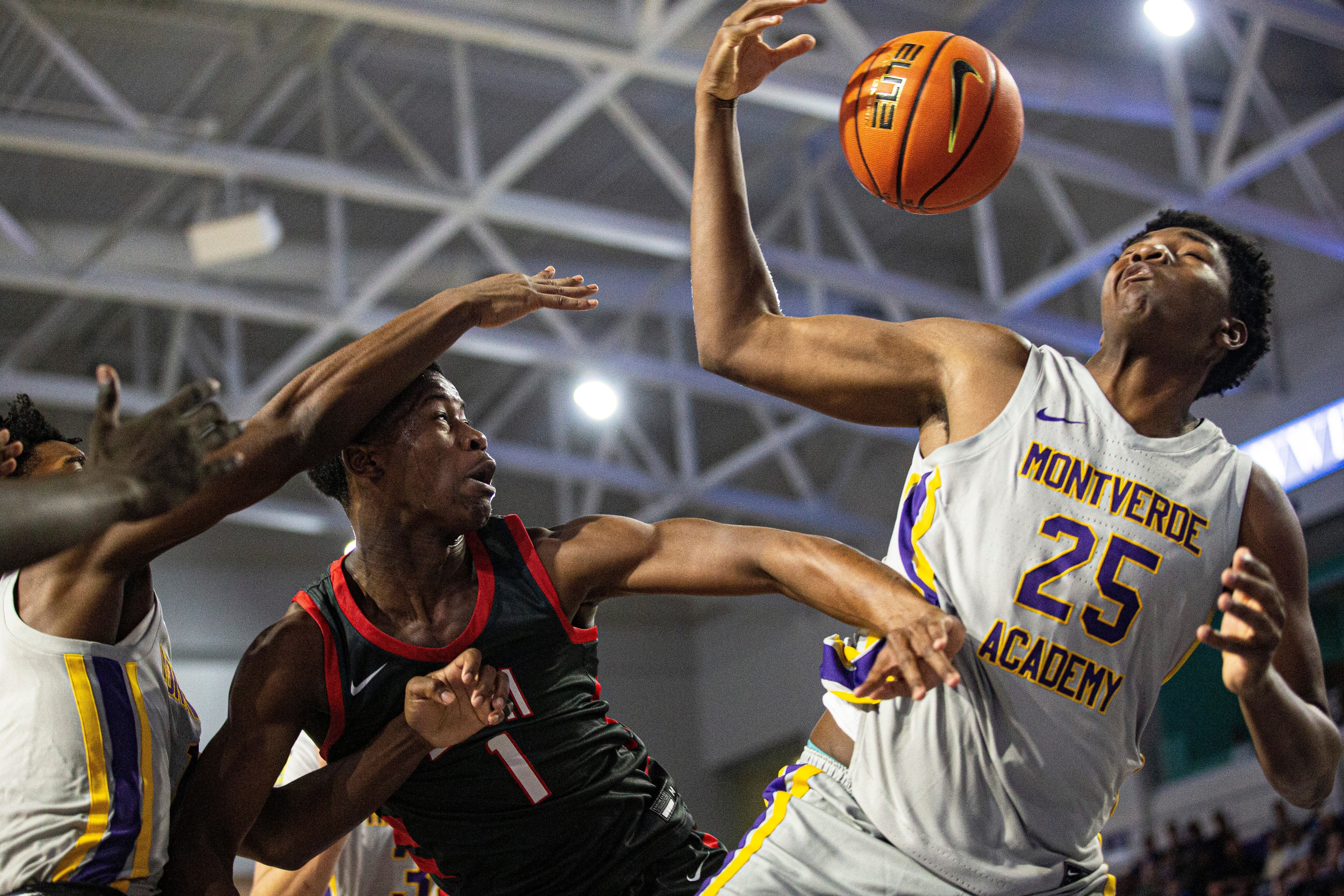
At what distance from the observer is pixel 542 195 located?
552 inches

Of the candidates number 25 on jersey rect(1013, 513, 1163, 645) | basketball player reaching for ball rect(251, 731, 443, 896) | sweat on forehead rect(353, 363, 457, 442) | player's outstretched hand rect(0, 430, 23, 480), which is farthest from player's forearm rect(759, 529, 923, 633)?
basketball player reaching for ball rect(251, 731, 443, 896)

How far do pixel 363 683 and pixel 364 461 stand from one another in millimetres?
556

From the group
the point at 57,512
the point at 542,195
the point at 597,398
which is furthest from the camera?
the point at 542,195

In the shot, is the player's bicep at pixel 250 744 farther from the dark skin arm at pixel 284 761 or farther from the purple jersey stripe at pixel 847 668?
the purple jersey stripe at pixel 847 668

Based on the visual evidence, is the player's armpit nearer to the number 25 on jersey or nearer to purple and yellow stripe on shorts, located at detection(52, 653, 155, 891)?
purple and yellow stripe on shorts, located at detection(52, 653, 155, 891)

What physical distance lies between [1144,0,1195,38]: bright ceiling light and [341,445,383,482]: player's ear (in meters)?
7.03

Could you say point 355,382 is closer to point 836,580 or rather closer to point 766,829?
point 836,580

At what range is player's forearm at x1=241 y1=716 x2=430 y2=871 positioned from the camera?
3.18 m

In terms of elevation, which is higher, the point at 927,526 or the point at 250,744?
the point at 927,526

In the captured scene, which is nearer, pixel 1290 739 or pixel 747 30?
pixel 1290 739

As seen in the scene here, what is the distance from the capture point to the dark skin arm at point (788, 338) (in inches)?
112

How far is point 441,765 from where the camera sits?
10.8 ft

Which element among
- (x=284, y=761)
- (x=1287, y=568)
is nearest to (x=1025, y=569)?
(x=1287, y=568)

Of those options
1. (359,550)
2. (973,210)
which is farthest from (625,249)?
(359,550)
